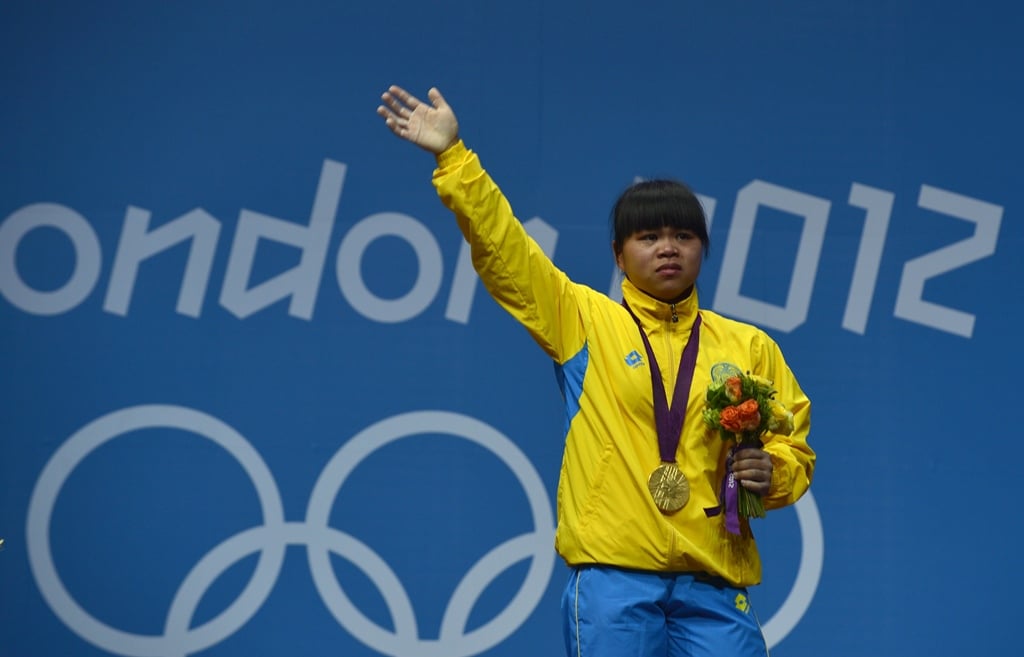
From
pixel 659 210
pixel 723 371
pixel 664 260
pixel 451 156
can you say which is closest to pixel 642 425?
pixel 723 371

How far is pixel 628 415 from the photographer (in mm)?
3158

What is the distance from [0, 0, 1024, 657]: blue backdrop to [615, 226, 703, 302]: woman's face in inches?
55.0

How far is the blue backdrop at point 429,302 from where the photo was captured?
4594 millimetres

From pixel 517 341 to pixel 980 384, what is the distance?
5.08ft

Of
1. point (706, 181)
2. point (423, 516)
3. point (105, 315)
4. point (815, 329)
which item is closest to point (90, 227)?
point (105, 315)

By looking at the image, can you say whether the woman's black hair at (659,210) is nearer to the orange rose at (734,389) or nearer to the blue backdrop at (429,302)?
the orange rose at (734,389)

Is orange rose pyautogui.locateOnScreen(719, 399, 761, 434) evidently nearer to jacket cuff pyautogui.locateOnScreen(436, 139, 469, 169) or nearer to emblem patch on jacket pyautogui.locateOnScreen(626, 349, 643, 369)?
emblem patch on jacket pyautogui.locateOnScreen(626, 349, 643, 369)

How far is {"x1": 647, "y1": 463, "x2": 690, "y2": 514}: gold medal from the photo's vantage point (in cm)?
306

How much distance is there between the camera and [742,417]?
2.97 meters

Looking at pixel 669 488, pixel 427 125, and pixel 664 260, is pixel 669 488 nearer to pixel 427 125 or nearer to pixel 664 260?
pixel 664 260

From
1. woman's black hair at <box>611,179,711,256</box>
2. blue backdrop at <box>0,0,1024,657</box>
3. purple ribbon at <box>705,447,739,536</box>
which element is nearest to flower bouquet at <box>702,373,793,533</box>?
purple ribbon at <box>705,447,739,536</box>

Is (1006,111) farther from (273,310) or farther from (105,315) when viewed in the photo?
(105,315)

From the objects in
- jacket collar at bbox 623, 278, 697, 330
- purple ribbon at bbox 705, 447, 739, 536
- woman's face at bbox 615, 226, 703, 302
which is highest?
woman's face at bbox 615, 226, 703, 302

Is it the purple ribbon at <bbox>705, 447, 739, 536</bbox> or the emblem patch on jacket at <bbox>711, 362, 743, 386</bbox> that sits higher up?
the emblem patch on jacket at <bbox>711, 362, 743, 386</bbox>
